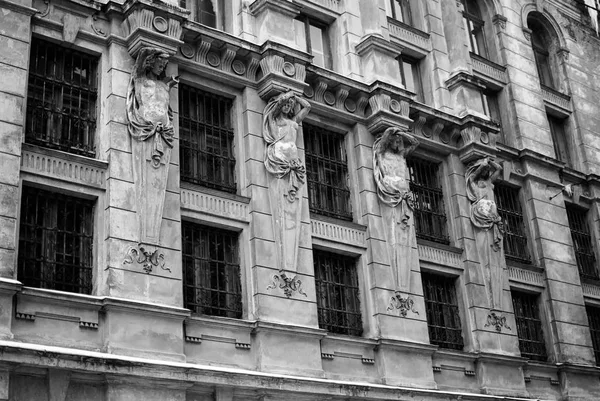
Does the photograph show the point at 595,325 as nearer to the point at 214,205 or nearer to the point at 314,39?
the point at 314,39

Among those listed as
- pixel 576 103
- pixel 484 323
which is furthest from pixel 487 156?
pixel 576 103

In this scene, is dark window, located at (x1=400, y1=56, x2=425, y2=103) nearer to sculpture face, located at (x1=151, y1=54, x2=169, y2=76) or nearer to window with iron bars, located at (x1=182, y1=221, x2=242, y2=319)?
window with iron bars, located at (x1=182, y1=221, x2=242, y2=319)

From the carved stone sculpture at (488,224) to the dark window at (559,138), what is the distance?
6.74m

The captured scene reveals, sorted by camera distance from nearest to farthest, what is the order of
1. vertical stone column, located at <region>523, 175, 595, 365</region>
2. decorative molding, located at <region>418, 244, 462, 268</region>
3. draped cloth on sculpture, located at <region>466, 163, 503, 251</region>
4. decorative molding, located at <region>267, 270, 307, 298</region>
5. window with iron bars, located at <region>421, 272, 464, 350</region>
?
decorative molding, located at <region>267, 270, 307, 298</region> → window with iron bars, located at <region>421, 272, 464, 350</region> → decorative molding, located at <region>418, 244, 462, 268</region> → draped cloth on sculpture, located at <region>466, 163, 503, 251</region> → vertical stone column, located at <region>523, 175, 595, 365</region>

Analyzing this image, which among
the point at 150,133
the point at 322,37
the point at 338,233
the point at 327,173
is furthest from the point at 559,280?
the point at 150,133

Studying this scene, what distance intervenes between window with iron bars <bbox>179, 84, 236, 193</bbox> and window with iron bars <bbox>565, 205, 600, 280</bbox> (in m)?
15.2

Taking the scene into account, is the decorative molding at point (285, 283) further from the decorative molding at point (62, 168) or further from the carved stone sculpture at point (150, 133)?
the decorative molding at point (62, 168)

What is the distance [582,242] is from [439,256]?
8645 mm

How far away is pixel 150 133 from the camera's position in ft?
66.1

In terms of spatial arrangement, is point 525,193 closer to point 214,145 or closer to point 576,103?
point 576,103

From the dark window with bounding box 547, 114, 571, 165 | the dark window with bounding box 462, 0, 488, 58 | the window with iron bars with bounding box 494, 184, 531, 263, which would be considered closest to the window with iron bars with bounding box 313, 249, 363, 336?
the window with iron bars with bounding box 494, 184, 531, 263

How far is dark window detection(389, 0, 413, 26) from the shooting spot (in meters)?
29.5

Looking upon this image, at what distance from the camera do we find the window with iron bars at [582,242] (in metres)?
31.4

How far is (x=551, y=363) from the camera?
27.7 metres
